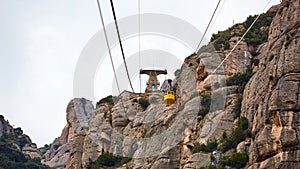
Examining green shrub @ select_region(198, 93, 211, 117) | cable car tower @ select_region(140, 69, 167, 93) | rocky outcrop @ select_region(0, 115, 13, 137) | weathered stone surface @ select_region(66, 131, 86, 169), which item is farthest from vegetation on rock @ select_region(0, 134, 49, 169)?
green shrub @ select_region(198, 93, 211, 117)

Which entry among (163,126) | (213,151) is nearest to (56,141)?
(163,126)

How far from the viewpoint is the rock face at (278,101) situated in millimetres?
40312

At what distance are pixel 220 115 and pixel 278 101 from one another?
14835mm

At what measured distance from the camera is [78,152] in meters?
79.6

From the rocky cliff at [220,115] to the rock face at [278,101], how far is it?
8 cm

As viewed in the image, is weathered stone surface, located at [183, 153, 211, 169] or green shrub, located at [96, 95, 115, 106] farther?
green shrub, located at [96, 95, 115, 106]

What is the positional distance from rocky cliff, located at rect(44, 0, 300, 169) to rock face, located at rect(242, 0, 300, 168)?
0.25 ft

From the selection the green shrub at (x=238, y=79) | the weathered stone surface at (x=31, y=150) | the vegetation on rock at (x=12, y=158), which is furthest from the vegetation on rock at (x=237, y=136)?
the weathered stone surface at (x=31, y=150)

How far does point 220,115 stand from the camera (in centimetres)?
5781

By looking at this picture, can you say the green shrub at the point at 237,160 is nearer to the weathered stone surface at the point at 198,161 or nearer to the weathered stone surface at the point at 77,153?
the weathered stone surface at the point at 198,161

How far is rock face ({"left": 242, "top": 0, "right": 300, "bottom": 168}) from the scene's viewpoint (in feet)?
132

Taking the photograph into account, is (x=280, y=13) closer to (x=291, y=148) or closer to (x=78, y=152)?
(x=291, y=148)

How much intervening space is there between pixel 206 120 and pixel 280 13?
14034 mm

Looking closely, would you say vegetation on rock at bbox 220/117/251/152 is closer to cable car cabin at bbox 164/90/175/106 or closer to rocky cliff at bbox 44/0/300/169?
rocky cliff at bbox 44/0/300/169
